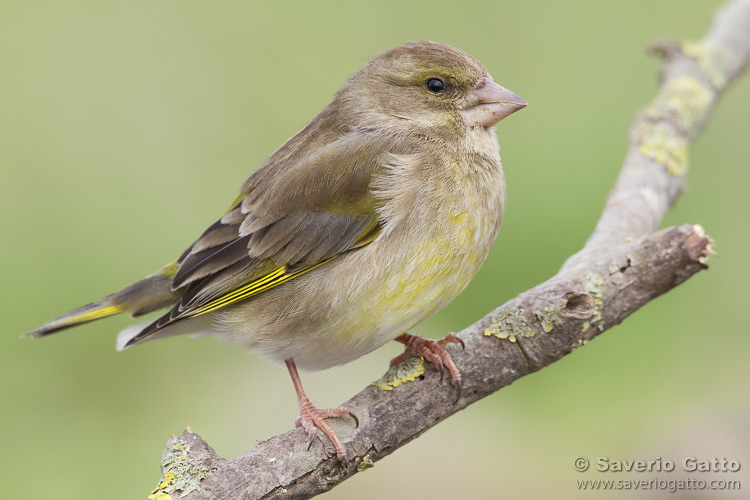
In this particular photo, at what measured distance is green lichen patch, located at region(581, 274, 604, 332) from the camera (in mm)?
3723

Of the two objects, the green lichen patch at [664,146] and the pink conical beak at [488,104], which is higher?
the pink conical beak at [488,104]

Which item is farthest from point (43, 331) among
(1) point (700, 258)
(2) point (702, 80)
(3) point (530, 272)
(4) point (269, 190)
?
(2) point (702, 80)

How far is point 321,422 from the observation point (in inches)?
141

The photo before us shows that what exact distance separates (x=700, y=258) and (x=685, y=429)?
227 centimetres

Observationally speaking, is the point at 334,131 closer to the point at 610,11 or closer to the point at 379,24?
the point at 379,24

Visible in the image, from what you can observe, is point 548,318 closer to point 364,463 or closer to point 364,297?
point 364,297

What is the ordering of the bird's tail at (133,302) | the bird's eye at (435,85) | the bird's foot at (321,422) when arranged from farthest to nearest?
the bird's tail at (133,302)
the bird's eye at (435,85)
the bird's foot at (321,422)

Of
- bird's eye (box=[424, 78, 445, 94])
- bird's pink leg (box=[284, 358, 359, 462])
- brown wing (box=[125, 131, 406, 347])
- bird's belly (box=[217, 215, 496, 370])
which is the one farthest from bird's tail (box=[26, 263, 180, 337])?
bird's eye (box=[424, 78, 445, 94])

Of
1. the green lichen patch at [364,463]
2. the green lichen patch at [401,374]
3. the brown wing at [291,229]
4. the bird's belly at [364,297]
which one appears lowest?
the green lichen patch at [364,463]

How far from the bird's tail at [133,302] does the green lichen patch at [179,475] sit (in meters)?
1.12

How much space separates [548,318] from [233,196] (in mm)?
4188

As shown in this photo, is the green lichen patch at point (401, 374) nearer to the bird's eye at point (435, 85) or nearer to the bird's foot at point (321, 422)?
the bird's foot at point (321, 422)

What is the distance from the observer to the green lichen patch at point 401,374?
12.4 ft

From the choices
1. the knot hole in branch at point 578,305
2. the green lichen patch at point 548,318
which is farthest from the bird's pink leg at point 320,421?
the knot hole in branch at point 578,305
